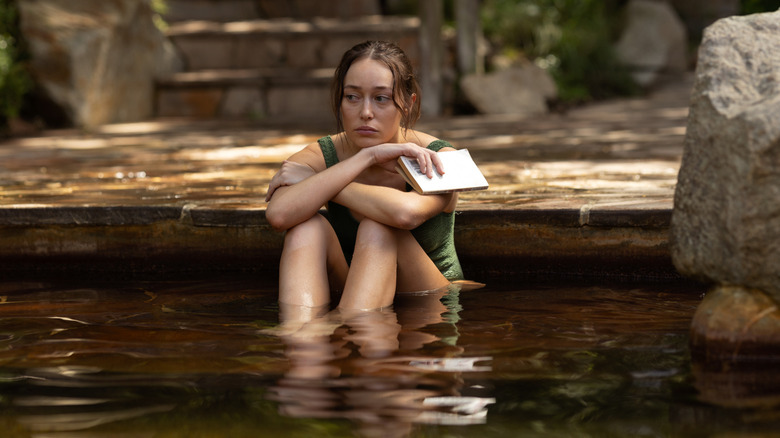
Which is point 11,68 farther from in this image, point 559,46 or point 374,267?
point 559,46

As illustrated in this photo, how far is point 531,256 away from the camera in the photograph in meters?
3.39

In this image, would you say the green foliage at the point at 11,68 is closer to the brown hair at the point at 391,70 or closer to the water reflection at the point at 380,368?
the brown hair at the point at 391,70

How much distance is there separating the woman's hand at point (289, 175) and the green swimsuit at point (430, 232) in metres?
0.14

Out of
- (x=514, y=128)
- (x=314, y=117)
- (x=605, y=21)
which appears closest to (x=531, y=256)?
(x=514, y=128)

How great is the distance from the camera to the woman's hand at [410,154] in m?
2.89

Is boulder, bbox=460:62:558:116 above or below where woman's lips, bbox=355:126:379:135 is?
above

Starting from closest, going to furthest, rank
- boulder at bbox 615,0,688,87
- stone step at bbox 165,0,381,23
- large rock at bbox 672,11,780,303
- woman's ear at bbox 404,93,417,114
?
large rock at bbox 672,11,780,303, woman's ear at bbox 404,93,417,114, stone step at bbox 165,0,381,23, boulder at bbox 615,0,688,87

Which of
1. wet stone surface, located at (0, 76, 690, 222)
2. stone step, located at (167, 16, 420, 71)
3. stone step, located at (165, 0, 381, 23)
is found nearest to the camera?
wet stone surface, located at (0, 76, 690, 222)

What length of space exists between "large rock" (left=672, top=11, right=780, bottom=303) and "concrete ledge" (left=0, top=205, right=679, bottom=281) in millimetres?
867

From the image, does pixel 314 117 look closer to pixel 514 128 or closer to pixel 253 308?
pixel 514 128

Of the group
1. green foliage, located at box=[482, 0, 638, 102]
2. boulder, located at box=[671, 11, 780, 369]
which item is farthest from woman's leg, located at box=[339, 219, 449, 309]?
green foliage, located at box=[482, 0, 638, 102]

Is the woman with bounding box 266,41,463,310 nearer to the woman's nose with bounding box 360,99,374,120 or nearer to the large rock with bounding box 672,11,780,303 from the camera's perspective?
the woman's nose with bounding box 360,99,374,120

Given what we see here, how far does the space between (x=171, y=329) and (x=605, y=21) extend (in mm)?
11767

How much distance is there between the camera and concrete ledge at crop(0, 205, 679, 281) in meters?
3.27
